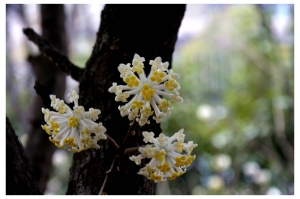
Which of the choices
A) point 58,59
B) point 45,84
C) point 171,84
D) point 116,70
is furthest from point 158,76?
point 45,84

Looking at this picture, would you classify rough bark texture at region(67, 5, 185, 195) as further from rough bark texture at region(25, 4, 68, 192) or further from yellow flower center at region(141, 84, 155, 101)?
rough bark texture at region(25, 4, 68, 192)

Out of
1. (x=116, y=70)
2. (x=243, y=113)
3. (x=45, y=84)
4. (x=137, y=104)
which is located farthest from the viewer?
(x=243, y=113)

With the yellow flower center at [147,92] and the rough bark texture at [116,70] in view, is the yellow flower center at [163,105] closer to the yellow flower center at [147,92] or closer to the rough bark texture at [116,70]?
the yellow flower center at [147,92]

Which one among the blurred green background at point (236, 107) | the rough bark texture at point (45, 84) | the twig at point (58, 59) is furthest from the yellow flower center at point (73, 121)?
the blurred green background at point (236, 107)

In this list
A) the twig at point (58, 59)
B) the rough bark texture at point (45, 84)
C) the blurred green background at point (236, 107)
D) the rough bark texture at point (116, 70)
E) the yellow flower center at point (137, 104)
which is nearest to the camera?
the yellow flower center at point (137, 104)

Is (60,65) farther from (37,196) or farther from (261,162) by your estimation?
(261,162)

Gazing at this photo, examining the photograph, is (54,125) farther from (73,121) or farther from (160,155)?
(160,155)
